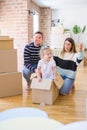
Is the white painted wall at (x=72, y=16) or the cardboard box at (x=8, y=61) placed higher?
the white painted wall at (x=72, y=16)

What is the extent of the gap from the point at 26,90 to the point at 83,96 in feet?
3.34

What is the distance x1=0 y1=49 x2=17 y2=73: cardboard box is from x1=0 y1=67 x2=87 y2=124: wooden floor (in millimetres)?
461

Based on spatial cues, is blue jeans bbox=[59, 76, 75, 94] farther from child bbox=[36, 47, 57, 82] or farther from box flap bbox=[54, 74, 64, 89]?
child bbox=[36, 47, 57, 82]

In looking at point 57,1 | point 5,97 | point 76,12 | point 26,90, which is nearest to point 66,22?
point 76,12

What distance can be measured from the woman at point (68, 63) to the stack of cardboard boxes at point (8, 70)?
70 centimetres

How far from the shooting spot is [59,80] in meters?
3.22

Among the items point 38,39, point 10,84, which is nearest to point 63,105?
point 10,84

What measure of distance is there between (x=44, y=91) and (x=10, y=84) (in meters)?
0.67

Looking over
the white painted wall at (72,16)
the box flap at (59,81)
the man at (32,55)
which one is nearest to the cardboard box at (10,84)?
the man at (32,55)

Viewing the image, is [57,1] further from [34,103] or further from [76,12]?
[34,103]

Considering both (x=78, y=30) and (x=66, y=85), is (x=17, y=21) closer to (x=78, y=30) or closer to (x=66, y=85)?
(x=78, y=30)

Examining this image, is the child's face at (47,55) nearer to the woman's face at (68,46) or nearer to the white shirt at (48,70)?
the white shirt at (48,70)

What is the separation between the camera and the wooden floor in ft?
8.68

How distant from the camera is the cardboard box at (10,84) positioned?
337 cm
